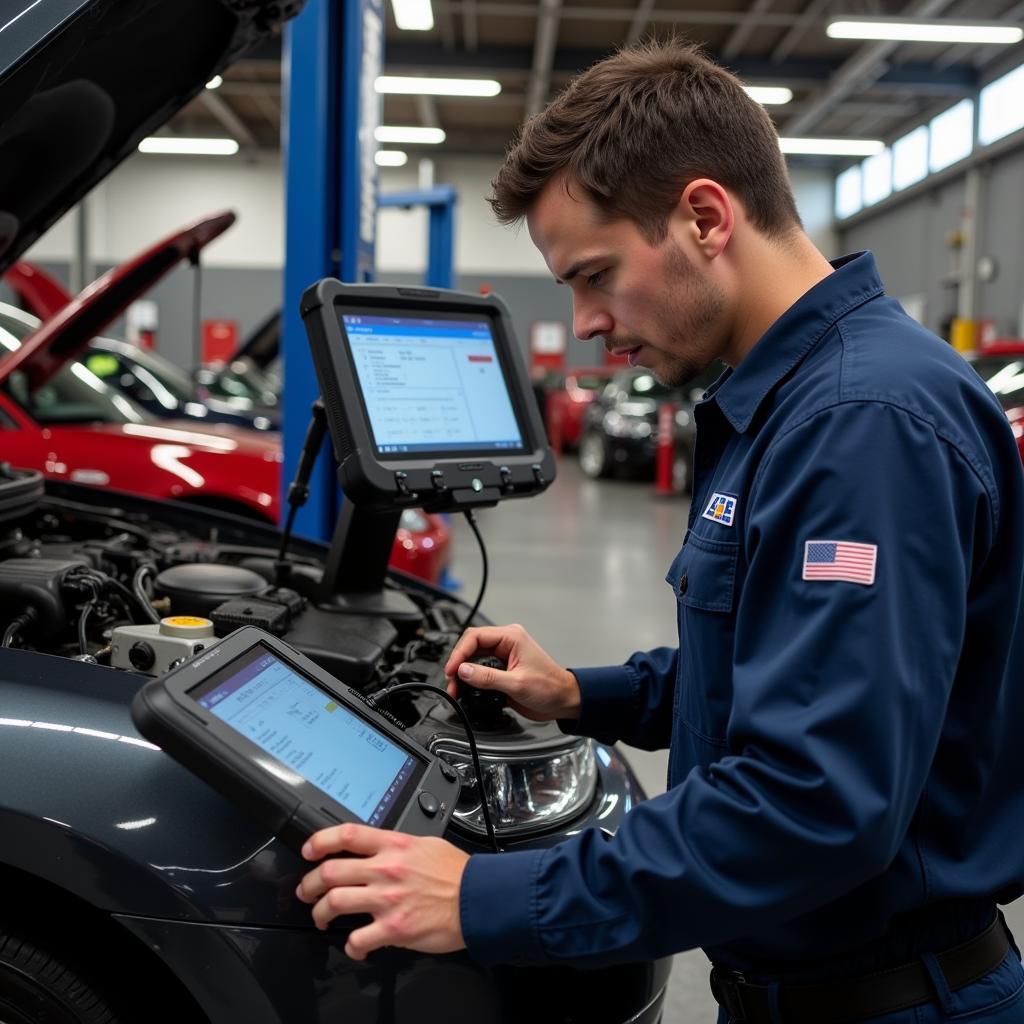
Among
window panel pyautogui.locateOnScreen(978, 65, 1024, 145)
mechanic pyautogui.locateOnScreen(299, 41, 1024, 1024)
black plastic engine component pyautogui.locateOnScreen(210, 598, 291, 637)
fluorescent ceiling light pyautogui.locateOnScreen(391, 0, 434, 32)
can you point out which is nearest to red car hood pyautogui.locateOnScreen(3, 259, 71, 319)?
black plastic engine component pyautogui.locateOnScreen(210, 598, 291, 637)

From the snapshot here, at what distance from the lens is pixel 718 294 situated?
1077 mm

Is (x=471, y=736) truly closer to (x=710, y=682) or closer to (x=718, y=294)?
(x=710, y=682)

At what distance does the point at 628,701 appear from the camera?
144 centimetres

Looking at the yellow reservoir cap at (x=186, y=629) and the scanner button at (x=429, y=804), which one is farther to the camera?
the yellow reservoir cap at (x=186, y=629)

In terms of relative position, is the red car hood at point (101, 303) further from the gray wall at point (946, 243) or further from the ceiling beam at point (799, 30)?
the ceiling beam at point (799, 30)

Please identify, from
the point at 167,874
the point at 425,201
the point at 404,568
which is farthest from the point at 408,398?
the point at 425,201

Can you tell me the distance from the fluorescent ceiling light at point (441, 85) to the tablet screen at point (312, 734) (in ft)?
40.6

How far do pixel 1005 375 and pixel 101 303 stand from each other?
479 centimetres

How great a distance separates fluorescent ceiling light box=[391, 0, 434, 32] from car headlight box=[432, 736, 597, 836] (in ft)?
25.8

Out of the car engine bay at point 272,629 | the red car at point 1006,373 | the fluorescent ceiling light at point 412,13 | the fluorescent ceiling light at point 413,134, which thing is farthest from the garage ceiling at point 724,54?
the car engine bay at point 272,629

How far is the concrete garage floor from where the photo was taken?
3265 mm

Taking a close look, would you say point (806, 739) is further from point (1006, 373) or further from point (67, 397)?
point (1006, 373)

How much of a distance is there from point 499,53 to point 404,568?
36.1 feet

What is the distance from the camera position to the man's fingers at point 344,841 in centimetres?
94
